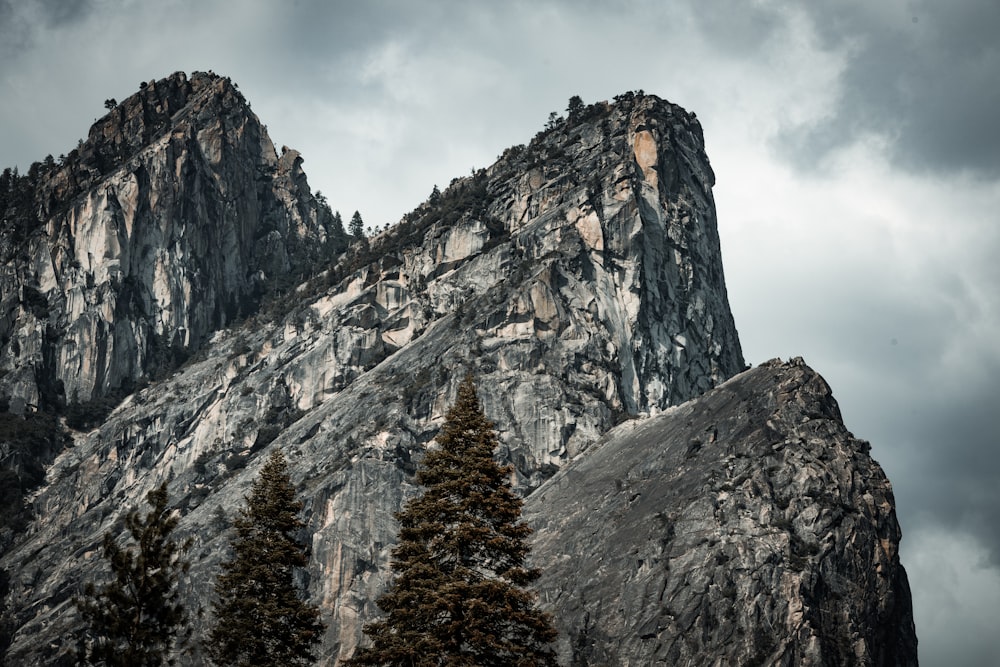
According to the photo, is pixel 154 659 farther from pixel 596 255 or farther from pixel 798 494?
pixel 596 255

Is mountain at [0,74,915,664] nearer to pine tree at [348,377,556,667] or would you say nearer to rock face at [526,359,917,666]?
rock face at [526,359,917,666]

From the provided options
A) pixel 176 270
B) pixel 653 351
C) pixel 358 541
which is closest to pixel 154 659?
pixel 358 541

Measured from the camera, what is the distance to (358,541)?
327ft

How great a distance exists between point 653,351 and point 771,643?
55153 mm

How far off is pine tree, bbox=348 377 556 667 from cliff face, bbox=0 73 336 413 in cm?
12107

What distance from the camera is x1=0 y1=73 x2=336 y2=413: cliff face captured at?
15175 cm

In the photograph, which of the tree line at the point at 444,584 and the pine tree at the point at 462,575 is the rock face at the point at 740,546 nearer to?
the tree line at the point at 444,584

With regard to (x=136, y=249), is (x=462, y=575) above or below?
below

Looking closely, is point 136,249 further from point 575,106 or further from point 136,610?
point 136,610

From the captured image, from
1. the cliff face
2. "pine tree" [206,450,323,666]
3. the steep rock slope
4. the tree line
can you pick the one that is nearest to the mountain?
the steep rock slope

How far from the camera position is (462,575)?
35344 millimetres

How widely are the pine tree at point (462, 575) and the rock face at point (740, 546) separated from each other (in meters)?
42.1

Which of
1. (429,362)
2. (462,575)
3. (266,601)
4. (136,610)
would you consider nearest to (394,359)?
(429,362)

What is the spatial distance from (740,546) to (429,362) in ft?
155
